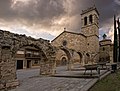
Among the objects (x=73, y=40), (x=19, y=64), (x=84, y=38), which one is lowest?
(x=19, y=64)

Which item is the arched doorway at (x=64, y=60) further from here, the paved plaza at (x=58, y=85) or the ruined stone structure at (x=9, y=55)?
the ruined stone structure at (x=9, y=55)

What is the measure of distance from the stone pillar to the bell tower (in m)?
32.6

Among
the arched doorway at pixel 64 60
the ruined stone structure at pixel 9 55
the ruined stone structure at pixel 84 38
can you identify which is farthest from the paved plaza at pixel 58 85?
the arched doorway at pixel 64 60

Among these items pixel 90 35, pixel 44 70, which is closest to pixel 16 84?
pixel 44 70

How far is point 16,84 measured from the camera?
792cm

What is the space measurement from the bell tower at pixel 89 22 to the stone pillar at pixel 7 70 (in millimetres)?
32625

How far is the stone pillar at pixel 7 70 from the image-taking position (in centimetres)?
733

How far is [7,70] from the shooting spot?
25.3 ft

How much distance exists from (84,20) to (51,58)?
30.8m

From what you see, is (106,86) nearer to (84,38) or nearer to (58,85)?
(58,85)

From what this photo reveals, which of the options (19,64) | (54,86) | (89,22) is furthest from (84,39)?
(54,86)

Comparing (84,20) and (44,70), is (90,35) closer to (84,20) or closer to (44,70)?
(84,20)

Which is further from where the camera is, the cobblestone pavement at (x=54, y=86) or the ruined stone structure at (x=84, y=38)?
the ruined stone structure at (x=84, y=38)

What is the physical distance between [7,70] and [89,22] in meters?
34.7
